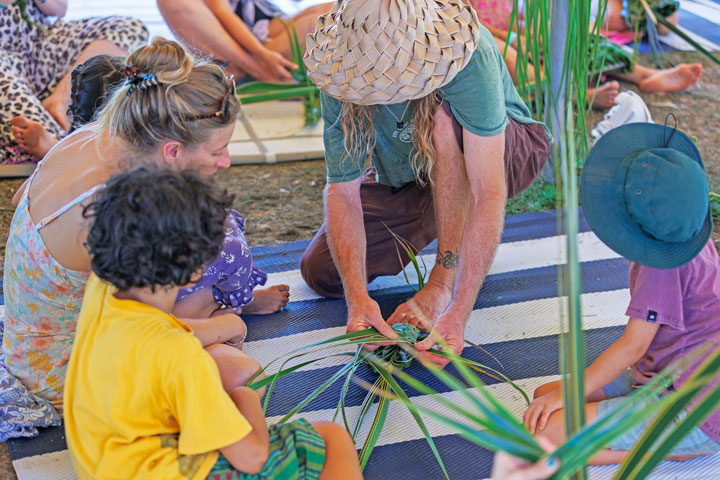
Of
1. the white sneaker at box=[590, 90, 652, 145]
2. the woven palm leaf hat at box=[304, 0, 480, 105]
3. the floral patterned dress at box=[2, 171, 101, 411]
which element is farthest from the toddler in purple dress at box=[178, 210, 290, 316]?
the white sneaker at box=[590, 90, 652, 145]

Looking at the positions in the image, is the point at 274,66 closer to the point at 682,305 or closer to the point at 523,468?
the point at 682,305

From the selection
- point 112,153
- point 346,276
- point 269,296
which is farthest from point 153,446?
point 269,296

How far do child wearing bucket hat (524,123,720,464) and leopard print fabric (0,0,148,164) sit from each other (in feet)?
7.72

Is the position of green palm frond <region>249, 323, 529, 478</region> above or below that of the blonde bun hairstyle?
below

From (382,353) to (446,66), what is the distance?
69cm

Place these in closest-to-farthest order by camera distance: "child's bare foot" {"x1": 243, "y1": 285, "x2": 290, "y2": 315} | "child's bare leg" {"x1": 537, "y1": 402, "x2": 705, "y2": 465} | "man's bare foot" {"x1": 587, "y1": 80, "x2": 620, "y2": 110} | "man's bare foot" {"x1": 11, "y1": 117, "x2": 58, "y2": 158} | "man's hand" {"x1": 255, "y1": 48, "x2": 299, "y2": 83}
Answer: "child's bare leg" {"x1": 537, "y1": 402, "x2": 705, "y2": 465} → "child's bare foot" {"x1": 243, "y1": 285, "x2": 290, "y2": 315} → "man's bare foot" {"x1": 11, "y1": 117, "x2": 58, "y2": 158} → "man's bare foot" {"x1": 587, "y1": 80, "x2": 620, "y2": 110} → "man's hand" {"x1": 255, "y1": 48, "x2": 299, "y2": 83}

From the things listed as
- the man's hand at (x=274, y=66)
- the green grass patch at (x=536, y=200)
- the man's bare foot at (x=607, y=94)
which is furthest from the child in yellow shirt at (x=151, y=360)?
the man's bare foot at (x=607, y=94)

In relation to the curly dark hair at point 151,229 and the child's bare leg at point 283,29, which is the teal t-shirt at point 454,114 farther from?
the child's bare leg at point 283,29

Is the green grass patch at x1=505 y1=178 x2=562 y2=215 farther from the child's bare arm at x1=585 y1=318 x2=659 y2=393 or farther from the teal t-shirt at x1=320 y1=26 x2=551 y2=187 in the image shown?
the child's bare arm at x1=585 y1=318 x2=659 y2=393

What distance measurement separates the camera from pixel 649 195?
4.28 feet

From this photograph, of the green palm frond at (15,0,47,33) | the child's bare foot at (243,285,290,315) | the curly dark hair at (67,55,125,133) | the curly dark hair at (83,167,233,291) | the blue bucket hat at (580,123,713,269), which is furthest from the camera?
the green palm frond at (15,0,47,33)

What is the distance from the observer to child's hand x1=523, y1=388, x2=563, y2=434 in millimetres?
1547

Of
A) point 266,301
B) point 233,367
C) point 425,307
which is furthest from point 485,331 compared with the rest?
point 233,367

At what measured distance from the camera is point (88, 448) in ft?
4.13
